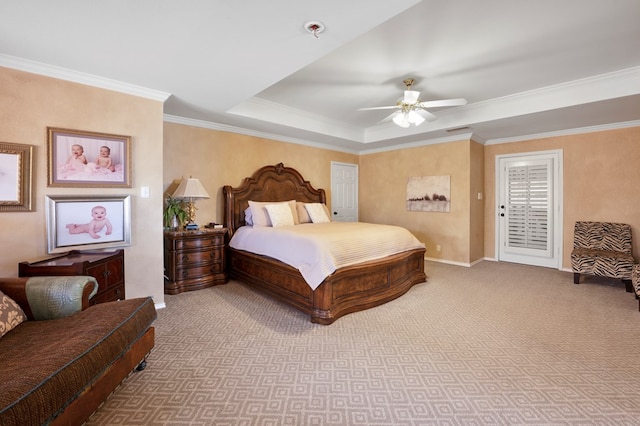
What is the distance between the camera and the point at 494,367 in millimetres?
2123

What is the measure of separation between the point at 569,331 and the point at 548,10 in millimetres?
Result: 2826

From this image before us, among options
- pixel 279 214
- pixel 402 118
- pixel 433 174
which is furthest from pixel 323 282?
pixel 433 174

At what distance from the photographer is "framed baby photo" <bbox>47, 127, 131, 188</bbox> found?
268 cm

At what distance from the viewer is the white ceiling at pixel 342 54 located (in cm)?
192

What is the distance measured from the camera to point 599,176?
4.64 meters

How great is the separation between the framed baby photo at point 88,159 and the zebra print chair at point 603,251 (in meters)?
6.04

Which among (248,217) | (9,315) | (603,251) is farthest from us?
(248,217)

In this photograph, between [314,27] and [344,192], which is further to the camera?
[344,192]

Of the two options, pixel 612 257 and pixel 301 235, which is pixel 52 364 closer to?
pixel 301 235

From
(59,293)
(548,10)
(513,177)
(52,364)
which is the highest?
(548,10)

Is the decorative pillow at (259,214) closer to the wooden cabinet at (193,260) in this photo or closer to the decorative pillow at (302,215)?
the decorative pillow at (302,215)

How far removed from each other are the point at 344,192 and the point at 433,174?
2.01m

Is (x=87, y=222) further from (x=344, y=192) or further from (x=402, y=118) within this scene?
(x=344, y=192)

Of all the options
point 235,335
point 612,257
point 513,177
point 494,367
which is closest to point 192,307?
point 235,335
